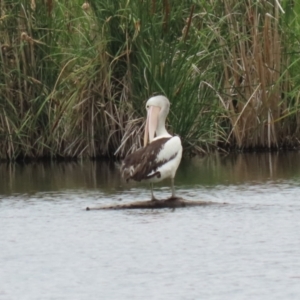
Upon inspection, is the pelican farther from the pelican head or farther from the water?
the water

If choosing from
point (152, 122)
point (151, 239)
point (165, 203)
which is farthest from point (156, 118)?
point (151, 239)

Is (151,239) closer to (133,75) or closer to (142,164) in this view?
(142,164)

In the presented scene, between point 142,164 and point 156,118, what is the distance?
2.98ft

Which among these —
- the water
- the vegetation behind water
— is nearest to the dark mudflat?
the water

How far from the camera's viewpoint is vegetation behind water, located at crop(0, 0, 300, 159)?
675 inches

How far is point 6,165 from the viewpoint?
58.2 ft

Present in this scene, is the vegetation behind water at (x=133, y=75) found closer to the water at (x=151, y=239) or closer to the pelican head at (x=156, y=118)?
the water at (x=151, y=239)

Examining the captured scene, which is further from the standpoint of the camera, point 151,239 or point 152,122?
point 152,122

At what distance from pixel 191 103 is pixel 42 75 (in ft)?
7.44

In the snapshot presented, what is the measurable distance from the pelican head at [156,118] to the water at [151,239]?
0.91 meters

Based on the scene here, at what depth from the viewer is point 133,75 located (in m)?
17.4

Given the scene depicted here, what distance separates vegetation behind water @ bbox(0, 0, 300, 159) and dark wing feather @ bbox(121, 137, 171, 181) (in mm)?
4072

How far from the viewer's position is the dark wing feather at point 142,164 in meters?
12.7

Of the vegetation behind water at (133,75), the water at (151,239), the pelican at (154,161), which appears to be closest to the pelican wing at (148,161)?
the pelican at (154,161)
